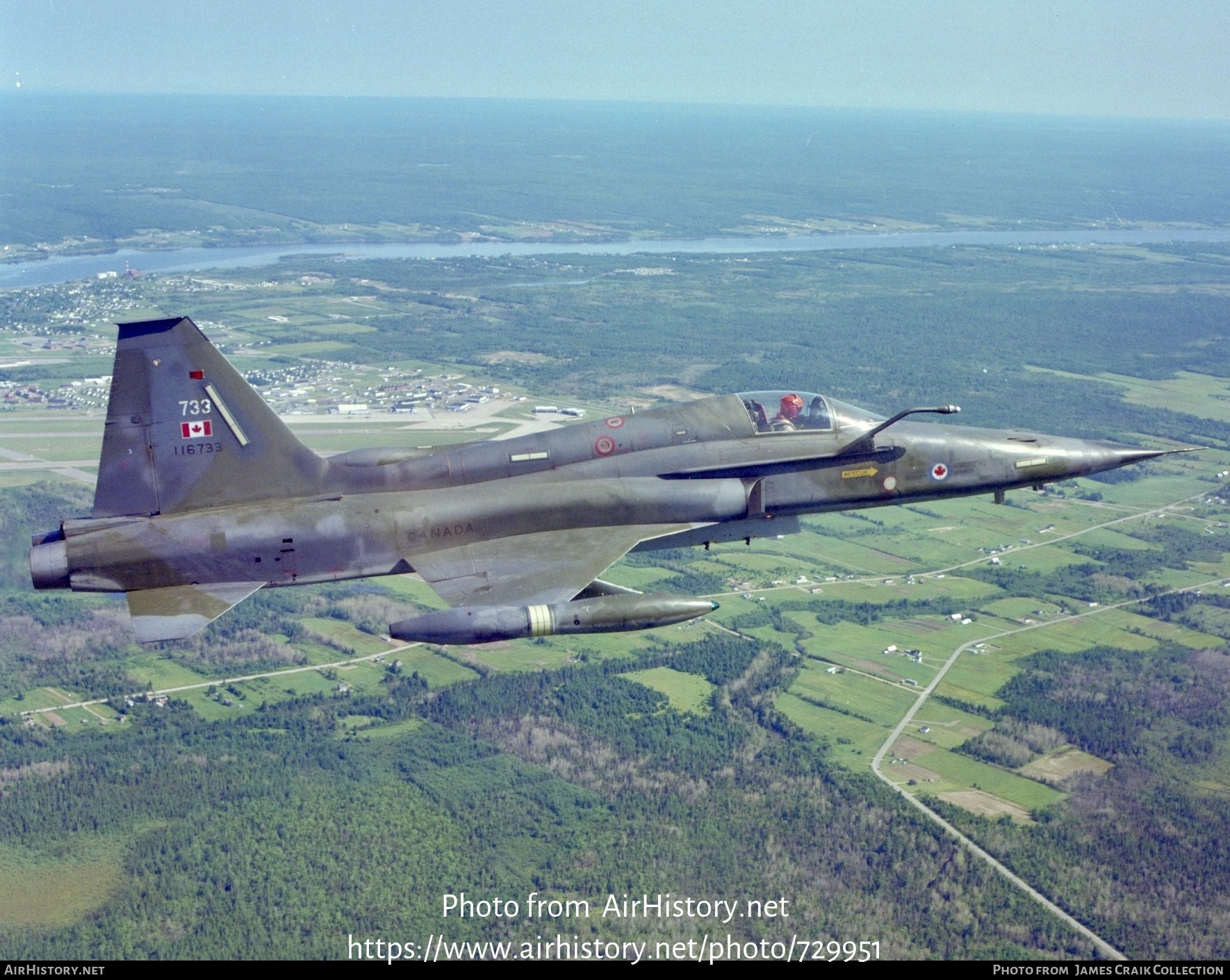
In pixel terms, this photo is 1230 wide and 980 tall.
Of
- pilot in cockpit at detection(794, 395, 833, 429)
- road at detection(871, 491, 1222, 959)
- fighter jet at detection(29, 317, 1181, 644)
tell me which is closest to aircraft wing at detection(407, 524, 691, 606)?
fighter jet at detection(29, 317, 1181, 644)

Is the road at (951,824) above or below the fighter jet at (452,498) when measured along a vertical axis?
below

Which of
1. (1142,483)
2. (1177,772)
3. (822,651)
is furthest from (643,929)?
(1142,483)

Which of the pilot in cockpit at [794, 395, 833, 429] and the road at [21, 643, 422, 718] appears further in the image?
the road at [21, 643, 422, 718]

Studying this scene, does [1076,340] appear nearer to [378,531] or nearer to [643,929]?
[643,929]

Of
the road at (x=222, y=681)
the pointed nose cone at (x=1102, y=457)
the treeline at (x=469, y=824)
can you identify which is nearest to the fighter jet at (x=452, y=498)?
the pointed nose cone at (x=1102, y=457)

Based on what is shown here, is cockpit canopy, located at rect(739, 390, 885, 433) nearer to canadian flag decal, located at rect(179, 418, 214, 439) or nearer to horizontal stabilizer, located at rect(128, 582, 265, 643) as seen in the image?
horizontal stabilizer, located at rect(128, 582, 265, 643)

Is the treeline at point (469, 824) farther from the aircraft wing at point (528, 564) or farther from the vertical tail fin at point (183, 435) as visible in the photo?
the vertical tail fin at point (183, 435)
